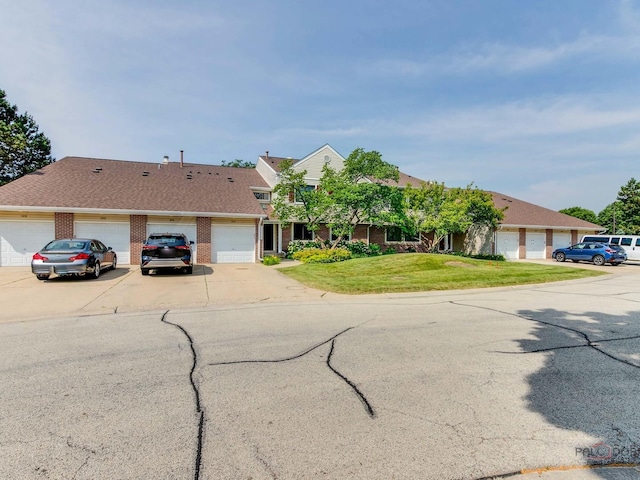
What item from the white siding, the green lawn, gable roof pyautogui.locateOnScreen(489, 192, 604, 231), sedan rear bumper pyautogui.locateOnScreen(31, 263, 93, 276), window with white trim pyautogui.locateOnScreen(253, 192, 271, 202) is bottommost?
the green lawn

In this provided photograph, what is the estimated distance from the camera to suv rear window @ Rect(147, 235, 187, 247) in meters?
13.7

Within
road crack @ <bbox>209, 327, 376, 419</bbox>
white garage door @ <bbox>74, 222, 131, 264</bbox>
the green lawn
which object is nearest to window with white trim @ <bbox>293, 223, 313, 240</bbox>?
the green lawn

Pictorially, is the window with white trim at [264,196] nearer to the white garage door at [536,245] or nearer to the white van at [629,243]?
the white garage door at [536,245]

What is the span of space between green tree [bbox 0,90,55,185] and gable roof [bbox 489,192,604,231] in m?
38.4

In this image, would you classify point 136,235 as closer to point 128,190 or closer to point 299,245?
point 128,190

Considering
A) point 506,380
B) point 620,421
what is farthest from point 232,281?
point 620,421

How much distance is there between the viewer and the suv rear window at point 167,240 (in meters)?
13.7

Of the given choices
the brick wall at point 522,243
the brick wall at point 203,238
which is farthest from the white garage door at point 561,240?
the brick wall at point 203,238

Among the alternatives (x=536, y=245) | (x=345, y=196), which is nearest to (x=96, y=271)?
(x=345, y=196)

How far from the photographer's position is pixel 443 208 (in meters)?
23.8

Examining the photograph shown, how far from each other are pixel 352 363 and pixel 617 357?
12.0 feet

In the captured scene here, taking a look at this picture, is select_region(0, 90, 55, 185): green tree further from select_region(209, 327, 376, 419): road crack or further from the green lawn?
select_region(209, 327, 376, 419): road crack

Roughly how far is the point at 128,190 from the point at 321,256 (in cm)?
1158

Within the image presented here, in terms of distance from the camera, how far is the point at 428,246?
88.3ft
